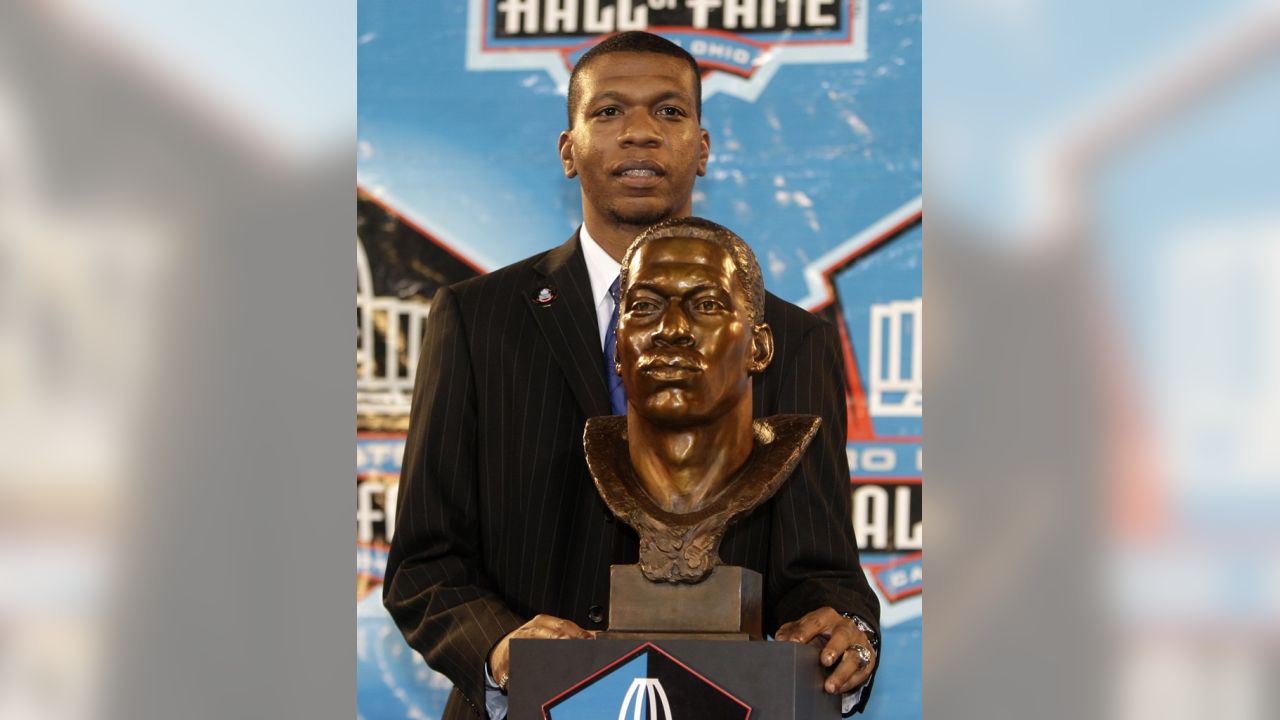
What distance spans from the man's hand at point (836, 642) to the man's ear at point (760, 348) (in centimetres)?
55

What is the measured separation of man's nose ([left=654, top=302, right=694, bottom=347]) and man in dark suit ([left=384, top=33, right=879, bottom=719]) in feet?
1.65

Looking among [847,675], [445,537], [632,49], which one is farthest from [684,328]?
[632,49]

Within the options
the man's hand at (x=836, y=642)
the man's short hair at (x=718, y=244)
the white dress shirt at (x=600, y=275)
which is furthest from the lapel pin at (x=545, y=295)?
the man's hand at (x=836, y=642)

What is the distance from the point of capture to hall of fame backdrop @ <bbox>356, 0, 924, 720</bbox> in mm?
5281

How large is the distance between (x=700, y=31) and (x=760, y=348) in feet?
7.27

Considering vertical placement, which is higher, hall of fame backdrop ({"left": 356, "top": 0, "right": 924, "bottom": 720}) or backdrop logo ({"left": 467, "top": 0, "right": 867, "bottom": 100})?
backdrop logo ({"left": 467, "top": 0, "right": 867, "bottom": 100})

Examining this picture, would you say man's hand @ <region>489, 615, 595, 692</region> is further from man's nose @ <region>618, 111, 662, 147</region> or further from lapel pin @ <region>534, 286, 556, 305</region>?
Result: man's nose @ <region>618, 111, 662, 147</region>

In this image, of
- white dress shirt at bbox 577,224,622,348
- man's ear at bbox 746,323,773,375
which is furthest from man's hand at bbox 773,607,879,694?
white dress shirt at bbox 577,224,622,348

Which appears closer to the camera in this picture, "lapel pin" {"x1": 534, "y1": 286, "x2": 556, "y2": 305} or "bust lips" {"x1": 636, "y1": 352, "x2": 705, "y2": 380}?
"bust lips" {"x1": 636, "y1": 352, "x2": 705, "y2": 380}

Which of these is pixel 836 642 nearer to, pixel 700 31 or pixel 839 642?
pixel 839 642

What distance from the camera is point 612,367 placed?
13.4 feet

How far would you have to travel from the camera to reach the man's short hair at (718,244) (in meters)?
3.42
